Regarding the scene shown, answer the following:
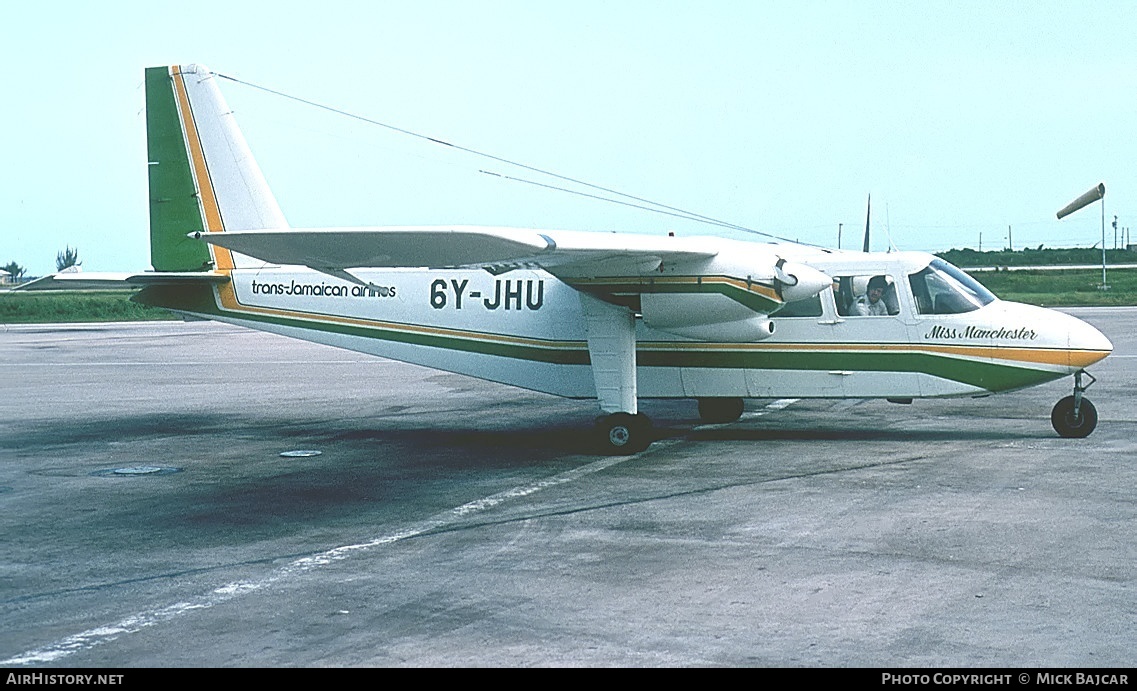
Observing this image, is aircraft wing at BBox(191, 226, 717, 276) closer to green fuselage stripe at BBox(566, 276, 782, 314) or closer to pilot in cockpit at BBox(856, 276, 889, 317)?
green fuselage stripe at BBox(566, 276, 782, 314)

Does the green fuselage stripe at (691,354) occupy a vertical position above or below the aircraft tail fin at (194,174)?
below

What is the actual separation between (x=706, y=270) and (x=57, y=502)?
713 centimetres

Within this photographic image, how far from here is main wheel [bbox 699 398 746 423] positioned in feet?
52.5

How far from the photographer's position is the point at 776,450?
1349cm

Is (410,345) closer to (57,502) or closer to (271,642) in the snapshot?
(57,502)

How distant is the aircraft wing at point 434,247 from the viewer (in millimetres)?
10523

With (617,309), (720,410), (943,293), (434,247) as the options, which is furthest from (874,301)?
(434,247)

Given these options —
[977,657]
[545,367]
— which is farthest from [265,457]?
[977,657]

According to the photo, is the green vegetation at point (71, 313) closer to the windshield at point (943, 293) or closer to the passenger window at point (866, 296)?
the passenger window at point (866, 296)

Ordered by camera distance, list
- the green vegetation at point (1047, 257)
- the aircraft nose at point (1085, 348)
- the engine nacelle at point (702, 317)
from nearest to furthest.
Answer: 1. the engine nacelle at point (702, 317)
2. the aircraft nose at point (1085, 348)
3. the green vegetation at point (1047, 257)

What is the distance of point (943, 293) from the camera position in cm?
1409

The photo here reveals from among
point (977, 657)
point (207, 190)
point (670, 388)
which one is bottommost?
point (977, 657)

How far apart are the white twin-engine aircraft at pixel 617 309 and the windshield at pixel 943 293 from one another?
0.02 metres

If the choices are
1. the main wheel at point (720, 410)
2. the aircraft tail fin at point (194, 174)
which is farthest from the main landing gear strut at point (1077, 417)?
the aircraft tail fin at point (194, 174)
